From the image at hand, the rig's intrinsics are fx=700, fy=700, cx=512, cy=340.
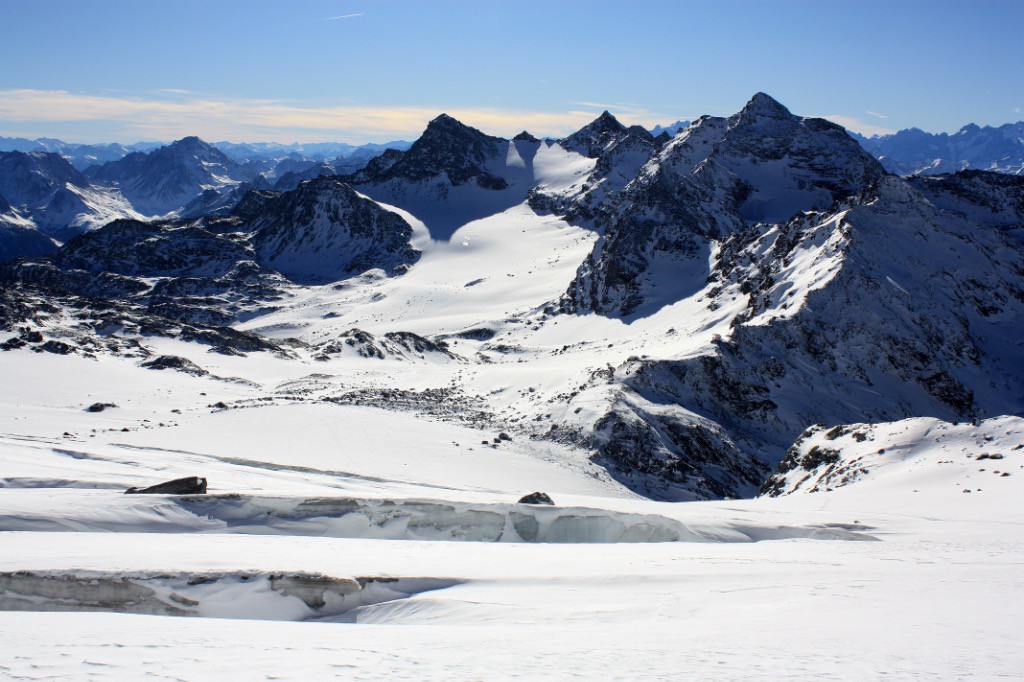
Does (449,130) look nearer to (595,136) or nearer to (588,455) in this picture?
(595,136)

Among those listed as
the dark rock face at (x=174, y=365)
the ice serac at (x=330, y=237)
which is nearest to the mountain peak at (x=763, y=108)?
the ice serac at (x=330, y=237)

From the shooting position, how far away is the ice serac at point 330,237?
136 meters

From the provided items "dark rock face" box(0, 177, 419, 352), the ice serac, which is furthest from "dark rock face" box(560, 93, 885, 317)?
"dark rock face" box(0, 177, 419, 352)

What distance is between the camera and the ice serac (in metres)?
136

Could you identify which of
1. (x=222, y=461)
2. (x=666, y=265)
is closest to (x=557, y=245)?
(x=666, y=265)

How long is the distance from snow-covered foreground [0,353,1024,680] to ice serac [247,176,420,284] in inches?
4406

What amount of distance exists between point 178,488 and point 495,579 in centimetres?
1042

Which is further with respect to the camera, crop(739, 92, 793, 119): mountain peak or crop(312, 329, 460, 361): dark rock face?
crop(739, 92, 793, 119): mountain peak

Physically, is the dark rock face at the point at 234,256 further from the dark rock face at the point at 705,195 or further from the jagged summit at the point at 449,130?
the dark rock face at the point at 705,195

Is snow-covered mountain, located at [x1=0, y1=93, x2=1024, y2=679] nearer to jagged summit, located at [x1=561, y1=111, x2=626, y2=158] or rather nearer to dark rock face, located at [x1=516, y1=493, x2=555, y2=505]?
dark rock face, located at [x1=516, y1=493, x2=555, y2=505]

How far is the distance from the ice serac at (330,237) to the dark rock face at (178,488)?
114930mm

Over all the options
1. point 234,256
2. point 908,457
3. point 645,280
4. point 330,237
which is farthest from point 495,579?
point 234,256

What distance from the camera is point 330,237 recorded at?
144 meters

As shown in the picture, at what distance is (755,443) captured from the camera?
39969 millimetres
